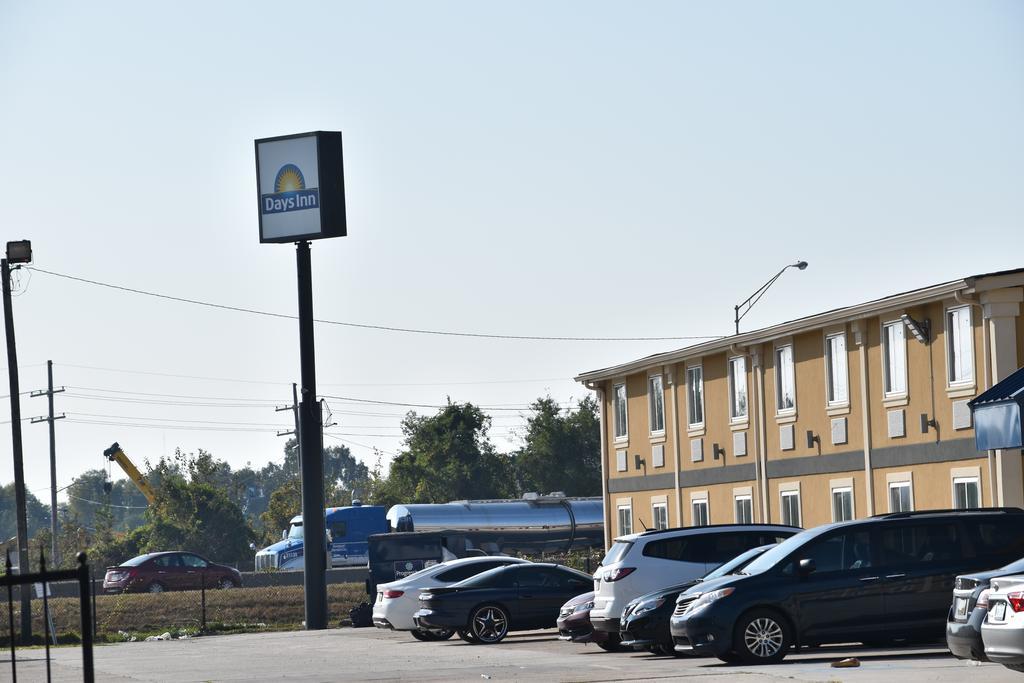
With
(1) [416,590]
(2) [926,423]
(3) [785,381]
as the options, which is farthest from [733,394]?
(1) [416,590]

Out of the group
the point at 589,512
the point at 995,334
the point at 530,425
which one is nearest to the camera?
the point at 995,334

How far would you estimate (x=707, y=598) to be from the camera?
20.2 meters

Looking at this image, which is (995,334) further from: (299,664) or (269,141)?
→ (269,141)

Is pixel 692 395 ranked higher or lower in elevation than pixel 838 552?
higher

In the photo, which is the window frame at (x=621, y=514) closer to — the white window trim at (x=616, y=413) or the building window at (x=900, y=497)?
the white window trim at (x=616, y=413)

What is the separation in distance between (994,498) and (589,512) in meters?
31.0

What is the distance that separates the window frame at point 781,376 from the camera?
34406mm

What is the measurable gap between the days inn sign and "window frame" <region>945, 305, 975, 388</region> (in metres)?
20.2

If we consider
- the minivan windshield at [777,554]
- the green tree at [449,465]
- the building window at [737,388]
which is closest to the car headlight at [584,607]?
the minivan windshield at [777,554]

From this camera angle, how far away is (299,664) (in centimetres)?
2488

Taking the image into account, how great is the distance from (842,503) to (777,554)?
1267cm

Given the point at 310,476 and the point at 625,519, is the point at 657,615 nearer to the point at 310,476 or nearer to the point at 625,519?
the point at 625,519

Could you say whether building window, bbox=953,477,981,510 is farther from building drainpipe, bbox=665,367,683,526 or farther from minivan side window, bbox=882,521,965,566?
building drainpipe, bbox=665,367,683,526

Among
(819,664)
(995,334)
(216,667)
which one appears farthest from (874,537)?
(216,667)
